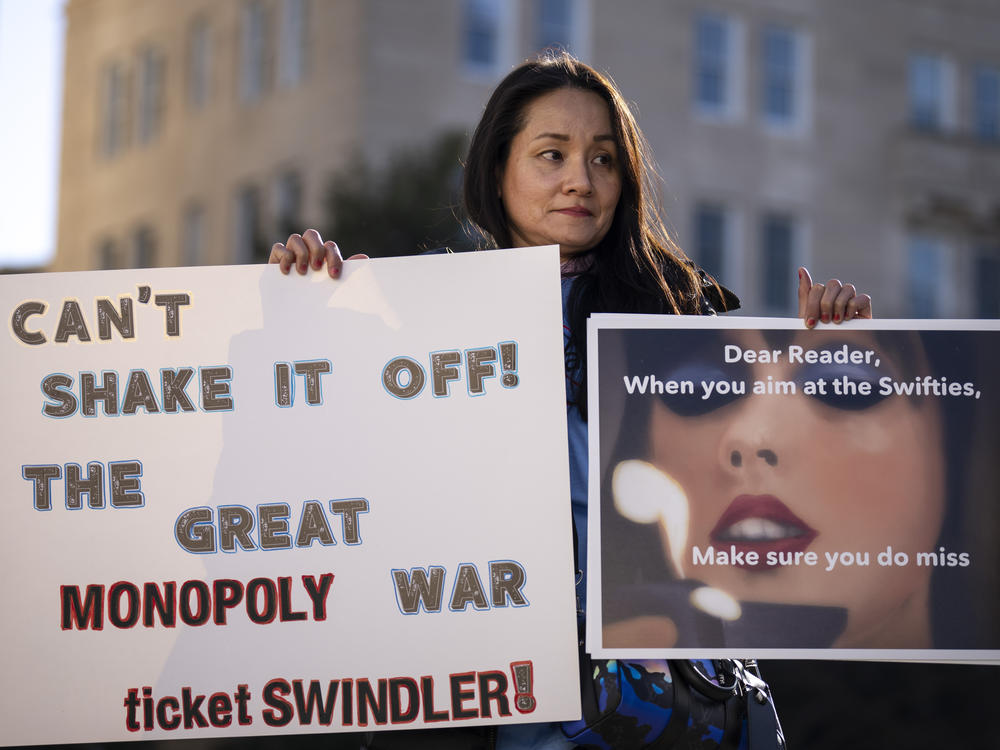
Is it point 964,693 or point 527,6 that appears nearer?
point 964,693

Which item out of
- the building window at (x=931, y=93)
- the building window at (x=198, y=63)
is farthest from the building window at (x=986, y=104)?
the building window at (x=198, y=63)

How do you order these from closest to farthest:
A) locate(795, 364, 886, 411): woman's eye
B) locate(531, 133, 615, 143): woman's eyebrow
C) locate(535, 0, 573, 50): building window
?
locate(795, 364, 886, 411): woman's eye → locate(531, 133, 615, 143): woman's eyebrow → locate(535, 0, 573, 50): building window

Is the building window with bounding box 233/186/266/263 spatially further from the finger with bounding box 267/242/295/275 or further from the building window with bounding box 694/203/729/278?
the finger with bounding box 267/242/295/275

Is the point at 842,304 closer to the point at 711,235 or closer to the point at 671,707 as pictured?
the point at 671,707

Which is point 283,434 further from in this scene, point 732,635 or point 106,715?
point 732,635

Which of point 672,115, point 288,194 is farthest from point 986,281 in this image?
point 288,194

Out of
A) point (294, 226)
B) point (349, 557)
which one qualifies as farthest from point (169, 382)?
point (294, 226)

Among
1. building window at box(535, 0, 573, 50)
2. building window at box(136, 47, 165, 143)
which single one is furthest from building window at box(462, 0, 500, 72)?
building window at box(136, 47, 165, 143)

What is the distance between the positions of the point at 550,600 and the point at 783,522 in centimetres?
52

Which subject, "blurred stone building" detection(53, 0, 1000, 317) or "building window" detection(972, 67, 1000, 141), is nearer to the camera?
"blurred stone building" detection(53, 0, 1000, 317)

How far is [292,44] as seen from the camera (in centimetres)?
2258

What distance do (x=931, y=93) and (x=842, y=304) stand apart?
A: 2391 cm

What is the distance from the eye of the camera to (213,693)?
10.1ft

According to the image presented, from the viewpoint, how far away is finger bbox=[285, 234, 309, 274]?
10.7 feet
